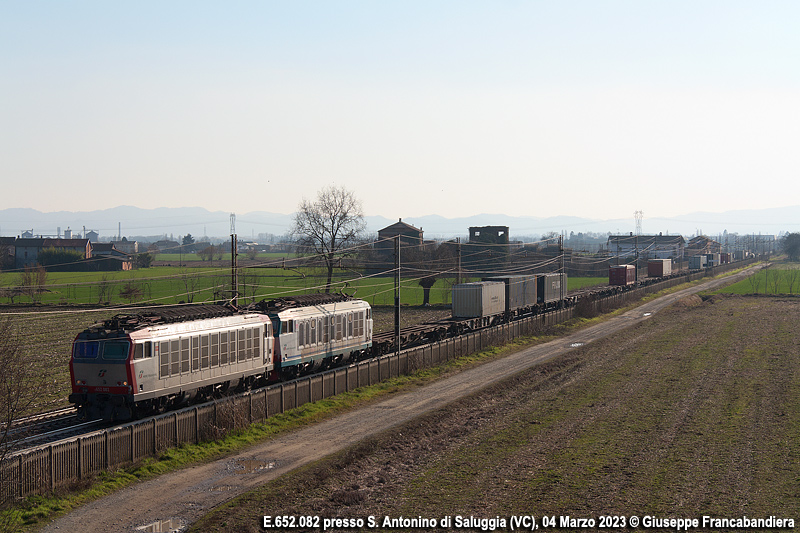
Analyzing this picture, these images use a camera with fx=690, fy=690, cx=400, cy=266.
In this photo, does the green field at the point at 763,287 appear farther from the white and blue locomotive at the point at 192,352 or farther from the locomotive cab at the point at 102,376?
the locomotive cab at the point at 102,376

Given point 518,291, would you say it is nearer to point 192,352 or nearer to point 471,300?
point 471,300

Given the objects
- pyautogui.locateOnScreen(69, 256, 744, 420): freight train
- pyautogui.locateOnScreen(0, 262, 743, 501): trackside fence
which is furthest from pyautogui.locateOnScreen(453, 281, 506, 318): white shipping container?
pyautogui.locateOnScreen(0, 262, 743, 501): trackside fence

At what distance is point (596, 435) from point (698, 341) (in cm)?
3177

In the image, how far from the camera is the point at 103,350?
82.9 ft

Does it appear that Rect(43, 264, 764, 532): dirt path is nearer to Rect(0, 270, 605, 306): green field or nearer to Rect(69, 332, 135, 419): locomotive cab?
Rect(69, 332, 135, 419): locomotive cab

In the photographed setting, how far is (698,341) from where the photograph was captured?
54.2m

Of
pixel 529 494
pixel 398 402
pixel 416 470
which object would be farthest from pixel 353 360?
pixel 529 494

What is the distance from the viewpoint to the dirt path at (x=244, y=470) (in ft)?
60.3

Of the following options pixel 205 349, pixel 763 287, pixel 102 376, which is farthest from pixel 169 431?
pixel 763 287

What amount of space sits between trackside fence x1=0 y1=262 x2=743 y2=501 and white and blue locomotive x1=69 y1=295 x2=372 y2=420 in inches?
70.3

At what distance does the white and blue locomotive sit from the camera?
25203 mm

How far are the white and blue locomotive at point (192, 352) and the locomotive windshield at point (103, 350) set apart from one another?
1.4 inches

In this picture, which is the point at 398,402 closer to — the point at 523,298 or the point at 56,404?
the point at 56,404

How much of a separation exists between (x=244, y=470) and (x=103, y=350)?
734 centimetres
